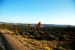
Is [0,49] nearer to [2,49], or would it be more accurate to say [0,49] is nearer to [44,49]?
[2,49]

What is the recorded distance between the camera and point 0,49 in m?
18.4

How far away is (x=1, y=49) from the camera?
18.3 meters

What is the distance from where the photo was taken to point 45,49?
734 inches

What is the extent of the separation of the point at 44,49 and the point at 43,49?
0.11 meters

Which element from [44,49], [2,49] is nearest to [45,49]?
[44,49]

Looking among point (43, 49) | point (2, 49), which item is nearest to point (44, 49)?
point (43, 49)

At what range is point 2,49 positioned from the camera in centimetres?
1828

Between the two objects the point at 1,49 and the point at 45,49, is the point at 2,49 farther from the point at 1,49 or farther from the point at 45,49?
the point at 45,49

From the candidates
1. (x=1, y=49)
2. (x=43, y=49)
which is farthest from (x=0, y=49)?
(x=43, y=49)

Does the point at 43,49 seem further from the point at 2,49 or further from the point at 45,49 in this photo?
the point at 2,49

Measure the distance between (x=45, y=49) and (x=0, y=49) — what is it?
15.7ft

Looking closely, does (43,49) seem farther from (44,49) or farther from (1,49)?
(1,49)

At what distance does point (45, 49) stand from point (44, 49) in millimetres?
141

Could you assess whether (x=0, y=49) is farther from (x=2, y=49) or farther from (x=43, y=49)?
(x=43, y=49)
